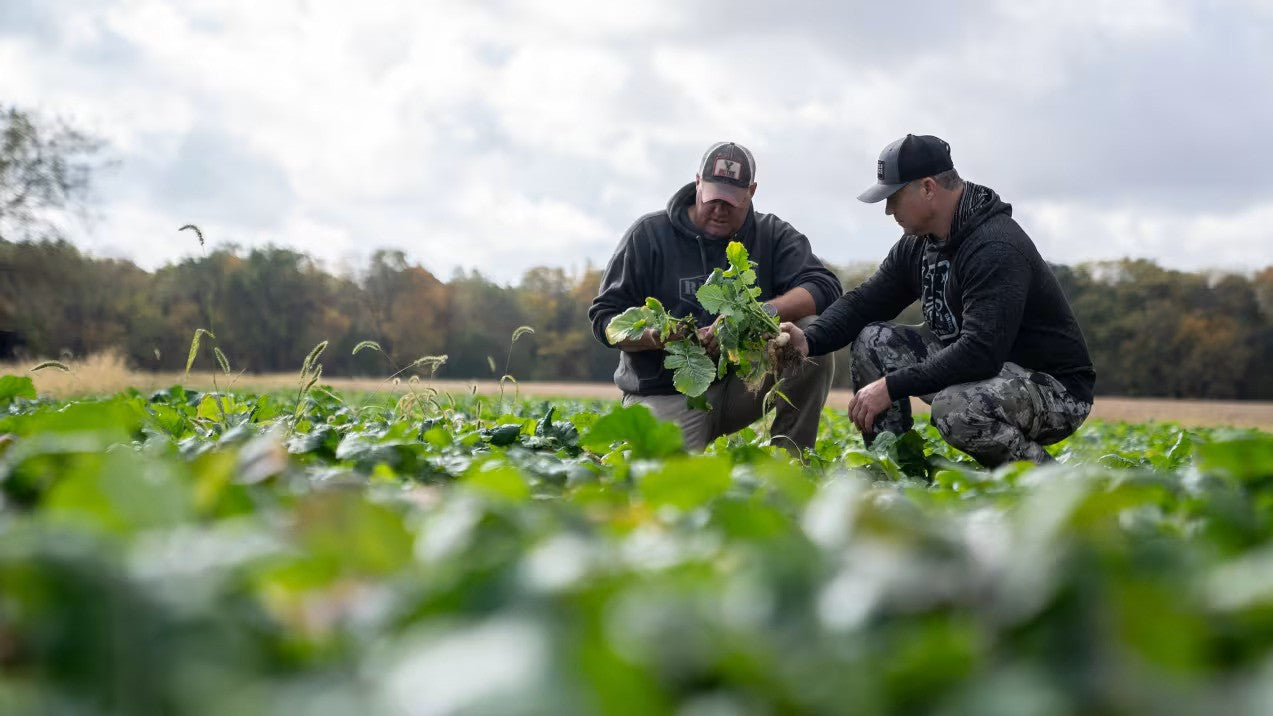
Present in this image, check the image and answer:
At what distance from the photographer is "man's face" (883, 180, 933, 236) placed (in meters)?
4.26

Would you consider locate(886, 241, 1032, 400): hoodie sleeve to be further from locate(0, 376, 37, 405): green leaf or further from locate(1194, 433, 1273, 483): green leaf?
locate(0, 376, 37, 405): green leaf

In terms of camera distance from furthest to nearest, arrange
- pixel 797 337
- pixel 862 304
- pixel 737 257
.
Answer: pixel 862 304 < pixel 797 337 < pixel 737 257

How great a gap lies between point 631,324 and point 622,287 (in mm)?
677

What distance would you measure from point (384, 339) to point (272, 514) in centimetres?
4015

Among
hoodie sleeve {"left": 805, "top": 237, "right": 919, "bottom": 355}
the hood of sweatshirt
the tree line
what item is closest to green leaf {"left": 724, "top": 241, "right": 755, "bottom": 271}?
hoodie sleeve {"left": 805, "top": 237, "right": 919, "bottom": 355}

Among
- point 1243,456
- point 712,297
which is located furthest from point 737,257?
point 1243,456

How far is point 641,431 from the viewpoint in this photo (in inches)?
85.7

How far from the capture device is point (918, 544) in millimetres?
787

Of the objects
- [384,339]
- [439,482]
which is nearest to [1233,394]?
[384,339]

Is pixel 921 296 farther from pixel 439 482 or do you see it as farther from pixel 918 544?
pixel 918 544

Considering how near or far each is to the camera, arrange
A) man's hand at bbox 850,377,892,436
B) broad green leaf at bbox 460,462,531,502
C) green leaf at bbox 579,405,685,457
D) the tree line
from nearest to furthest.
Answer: broad green leaf at bbox 460,462,531,502 → green leaf at bbox 579,405,685,457 → man's hand at bbox 850,377,892,436 → the tree line

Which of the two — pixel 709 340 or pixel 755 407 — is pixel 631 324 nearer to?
pixel 709 340

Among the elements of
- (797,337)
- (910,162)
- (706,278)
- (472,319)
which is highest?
(910,162)

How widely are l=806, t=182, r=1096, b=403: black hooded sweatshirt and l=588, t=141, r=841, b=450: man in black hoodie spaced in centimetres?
38
